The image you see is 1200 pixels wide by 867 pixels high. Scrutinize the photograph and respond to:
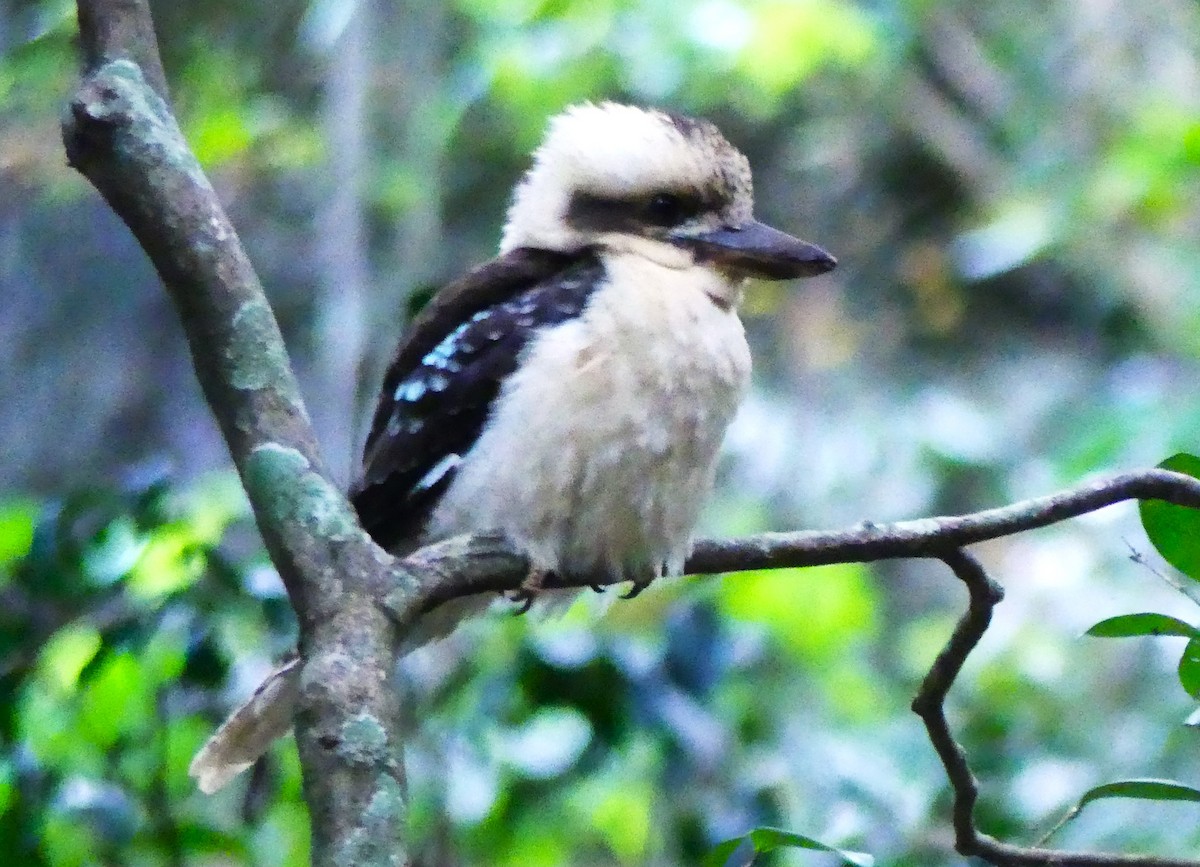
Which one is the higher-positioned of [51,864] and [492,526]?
[492,526]

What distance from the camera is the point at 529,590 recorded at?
5.84 ft

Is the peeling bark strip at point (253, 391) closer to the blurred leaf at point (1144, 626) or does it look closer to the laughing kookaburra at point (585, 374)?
the laughing kookaburra at point (585, 374)

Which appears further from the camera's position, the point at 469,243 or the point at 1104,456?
the point at 469,243

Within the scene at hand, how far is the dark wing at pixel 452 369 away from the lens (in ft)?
6.13

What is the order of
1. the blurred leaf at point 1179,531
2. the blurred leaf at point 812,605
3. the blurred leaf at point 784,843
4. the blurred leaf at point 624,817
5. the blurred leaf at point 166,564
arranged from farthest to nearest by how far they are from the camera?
the blurred leaf at point 812,605, the blurred leaf at point 624,817, the blurred leaf at point 166,564, the blurred leaf at point 1179,531, the blurred leaf at point 784,843

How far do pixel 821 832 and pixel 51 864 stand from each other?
0.96 meters

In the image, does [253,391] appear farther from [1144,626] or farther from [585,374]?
[1144,626]

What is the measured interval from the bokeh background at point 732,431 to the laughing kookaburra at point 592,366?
0.82ft

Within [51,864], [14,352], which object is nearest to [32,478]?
[14,352]

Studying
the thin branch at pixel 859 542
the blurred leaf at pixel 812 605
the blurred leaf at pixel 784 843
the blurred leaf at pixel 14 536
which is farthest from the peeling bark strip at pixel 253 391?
the blurred leaf at pixel 812 605

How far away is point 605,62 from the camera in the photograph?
3822 mm

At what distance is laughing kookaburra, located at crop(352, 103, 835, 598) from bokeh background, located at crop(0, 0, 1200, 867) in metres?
0.25

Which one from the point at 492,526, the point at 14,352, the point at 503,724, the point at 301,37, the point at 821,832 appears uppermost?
the point at 301,37

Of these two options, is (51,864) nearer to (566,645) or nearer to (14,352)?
(566,645)
